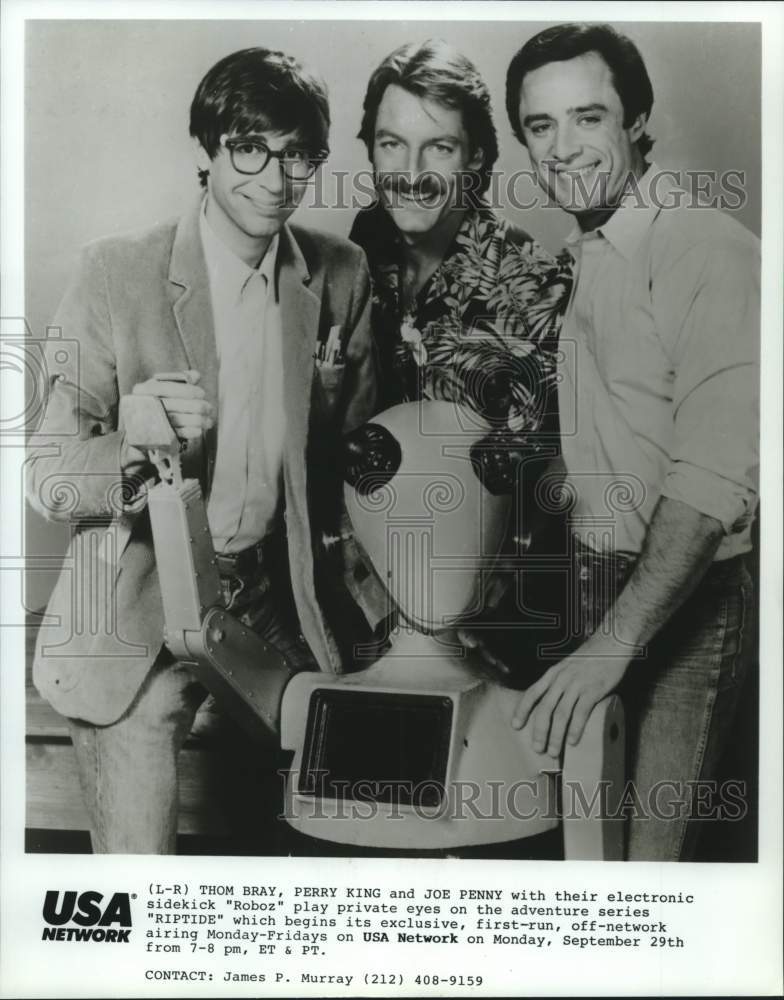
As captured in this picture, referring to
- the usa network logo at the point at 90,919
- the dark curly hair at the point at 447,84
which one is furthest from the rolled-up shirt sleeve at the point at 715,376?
the usa network logo at the point at 90,919

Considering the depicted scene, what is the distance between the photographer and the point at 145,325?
2.23m

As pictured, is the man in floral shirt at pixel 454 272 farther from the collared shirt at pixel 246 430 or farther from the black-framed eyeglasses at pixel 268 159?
the collared shirt at pixel 246 430

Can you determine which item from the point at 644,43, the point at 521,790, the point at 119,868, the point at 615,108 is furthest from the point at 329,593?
the point at 644,43

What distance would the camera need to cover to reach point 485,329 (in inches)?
86.7

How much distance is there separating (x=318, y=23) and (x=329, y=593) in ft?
4.25

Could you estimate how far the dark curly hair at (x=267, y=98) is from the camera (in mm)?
2232

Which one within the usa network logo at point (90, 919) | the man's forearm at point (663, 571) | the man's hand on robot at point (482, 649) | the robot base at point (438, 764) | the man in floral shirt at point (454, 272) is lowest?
the usa network logo at point (90, 919)

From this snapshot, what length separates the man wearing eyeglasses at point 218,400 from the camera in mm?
2217

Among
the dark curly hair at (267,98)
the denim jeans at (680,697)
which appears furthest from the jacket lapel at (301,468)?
the denim jeans at (680,697)

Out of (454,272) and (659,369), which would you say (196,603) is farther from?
(659,369)

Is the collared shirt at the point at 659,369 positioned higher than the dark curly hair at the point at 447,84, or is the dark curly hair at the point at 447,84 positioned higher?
the dark curly hair at the point at 447,84

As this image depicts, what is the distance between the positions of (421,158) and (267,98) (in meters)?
0.38

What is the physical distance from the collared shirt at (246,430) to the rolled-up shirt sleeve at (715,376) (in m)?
0.87

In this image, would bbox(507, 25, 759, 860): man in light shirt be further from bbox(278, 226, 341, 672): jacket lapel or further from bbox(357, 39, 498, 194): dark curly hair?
bbox(278, 226, 341, 672): jacket lapel
